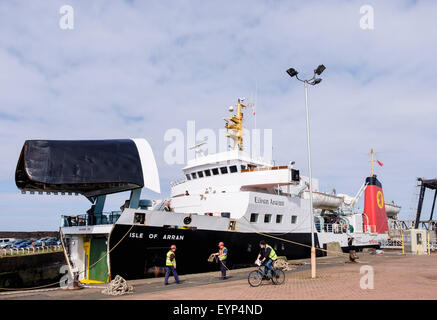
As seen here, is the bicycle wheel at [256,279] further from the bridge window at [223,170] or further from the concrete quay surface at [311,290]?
the bridge window at [223,170]

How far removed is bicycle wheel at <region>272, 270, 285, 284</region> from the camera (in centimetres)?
1368

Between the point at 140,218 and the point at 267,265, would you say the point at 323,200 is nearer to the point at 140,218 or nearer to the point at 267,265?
the point at 140,218

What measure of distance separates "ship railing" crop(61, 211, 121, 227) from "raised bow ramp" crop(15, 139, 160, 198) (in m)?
1.27

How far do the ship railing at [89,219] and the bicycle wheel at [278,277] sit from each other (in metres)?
7.68

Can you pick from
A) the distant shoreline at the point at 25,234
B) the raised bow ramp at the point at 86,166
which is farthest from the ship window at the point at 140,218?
the distant shoreline at the point at 25,234

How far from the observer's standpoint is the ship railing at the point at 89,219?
1789cm

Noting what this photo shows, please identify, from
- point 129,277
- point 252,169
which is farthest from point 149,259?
point 252,169

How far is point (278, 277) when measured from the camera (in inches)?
542

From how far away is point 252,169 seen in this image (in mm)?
25703

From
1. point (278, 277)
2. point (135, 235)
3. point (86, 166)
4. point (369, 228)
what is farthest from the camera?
point (369, 228)

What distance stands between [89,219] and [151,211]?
3.64 meters

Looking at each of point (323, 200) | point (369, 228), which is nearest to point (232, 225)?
point (323, 200)
